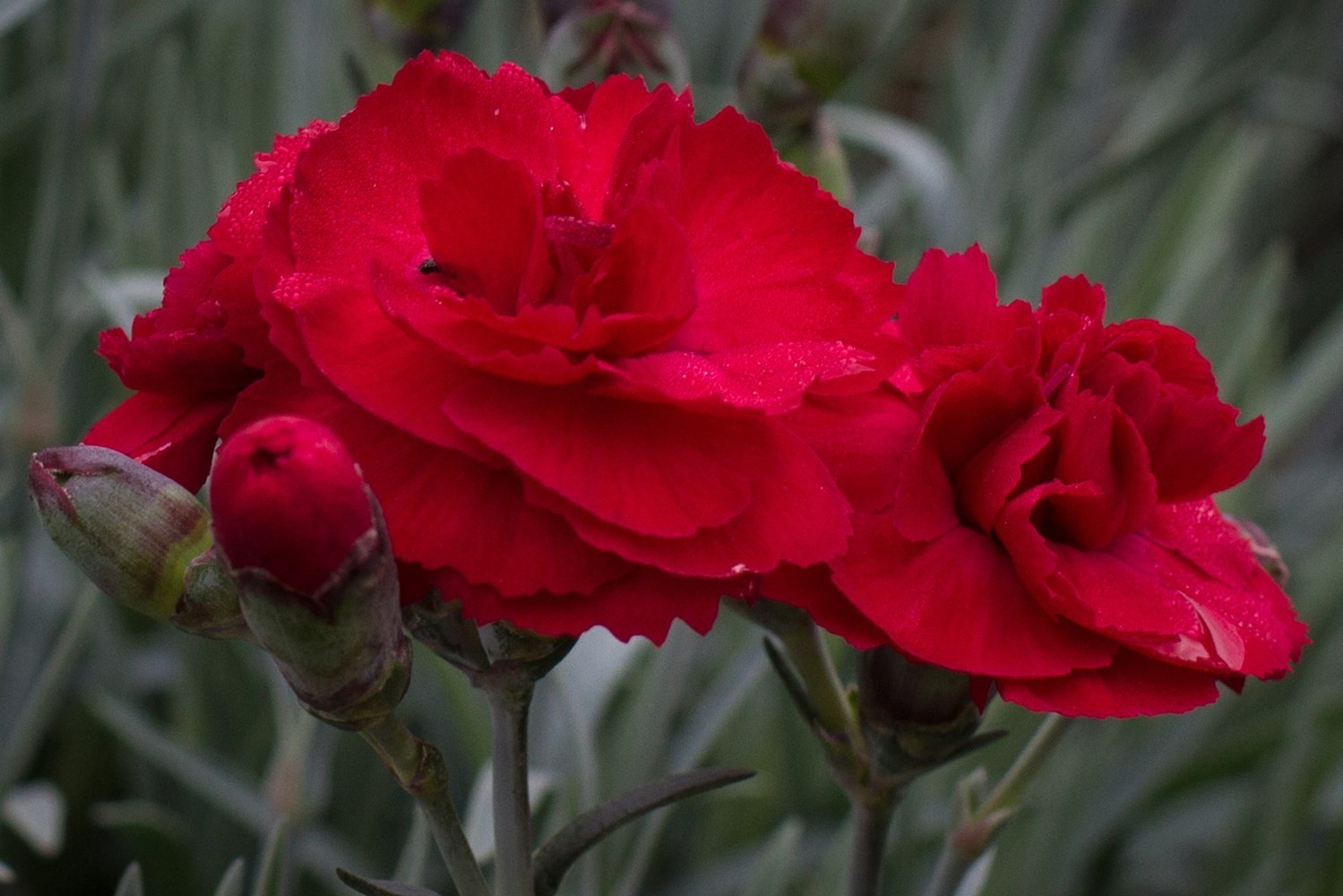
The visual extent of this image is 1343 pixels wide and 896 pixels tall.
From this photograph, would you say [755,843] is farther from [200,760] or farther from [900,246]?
[900,246]

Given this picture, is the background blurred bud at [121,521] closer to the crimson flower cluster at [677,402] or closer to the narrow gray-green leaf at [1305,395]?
the crimson flower cluster at [677,402]

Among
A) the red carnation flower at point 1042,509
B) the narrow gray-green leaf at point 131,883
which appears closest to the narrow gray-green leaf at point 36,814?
the narrow gray-green leaf at point 131,883

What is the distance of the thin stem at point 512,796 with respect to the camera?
0.34 metres

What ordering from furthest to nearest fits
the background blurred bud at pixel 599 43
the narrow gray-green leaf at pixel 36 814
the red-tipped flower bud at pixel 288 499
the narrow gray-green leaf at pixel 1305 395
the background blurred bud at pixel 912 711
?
the narrow gray-green leaf at pixel 1305 395 < the narrow gray-green leaf at pixel 36 814 < the background blurred bud at pixel 599 43 < the background blurred bud at pixel 912 711 < the red-tipped flower bud at pixel 288 499

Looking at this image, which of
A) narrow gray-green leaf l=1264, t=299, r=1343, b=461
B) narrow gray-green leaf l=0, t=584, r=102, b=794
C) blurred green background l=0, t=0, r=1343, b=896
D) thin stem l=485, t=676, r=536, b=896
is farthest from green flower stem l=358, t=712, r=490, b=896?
narrow gray-green leaf l=1264, t=299, r=1343, b=461

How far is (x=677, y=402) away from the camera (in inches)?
11.1

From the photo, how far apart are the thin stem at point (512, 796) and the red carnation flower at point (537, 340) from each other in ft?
0.19

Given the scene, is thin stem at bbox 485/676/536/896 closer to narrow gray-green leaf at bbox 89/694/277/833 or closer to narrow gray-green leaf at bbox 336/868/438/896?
narrow gray-green leaf at bbox 336/868/438/896

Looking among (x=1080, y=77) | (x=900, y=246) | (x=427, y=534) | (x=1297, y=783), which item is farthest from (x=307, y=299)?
(x=1080, y=77)

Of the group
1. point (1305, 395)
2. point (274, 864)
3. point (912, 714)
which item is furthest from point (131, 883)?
point (1305, 395)

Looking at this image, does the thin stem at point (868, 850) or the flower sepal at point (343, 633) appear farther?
the thin stem at point (868, 850)

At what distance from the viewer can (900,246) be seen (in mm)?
1119

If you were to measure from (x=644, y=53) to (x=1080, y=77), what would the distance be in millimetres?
939

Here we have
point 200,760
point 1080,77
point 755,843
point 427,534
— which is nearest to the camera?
point 427,534
